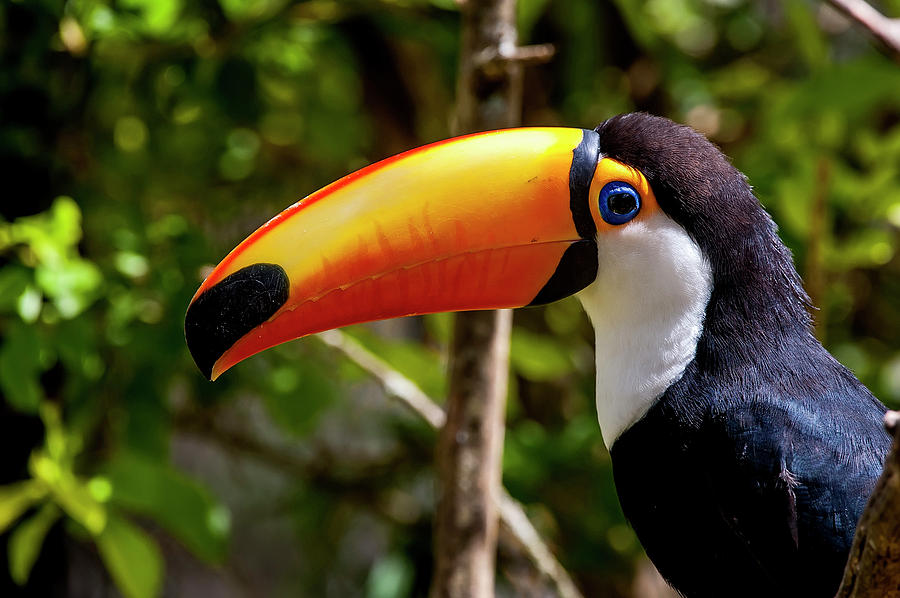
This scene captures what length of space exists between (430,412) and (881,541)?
1610 mm

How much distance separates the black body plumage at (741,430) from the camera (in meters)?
1.88

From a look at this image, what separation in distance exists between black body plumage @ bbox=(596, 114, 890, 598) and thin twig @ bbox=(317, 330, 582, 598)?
49 cm

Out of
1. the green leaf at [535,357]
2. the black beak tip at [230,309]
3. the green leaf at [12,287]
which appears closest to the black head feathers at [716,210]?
the black beak tip at [230,309]

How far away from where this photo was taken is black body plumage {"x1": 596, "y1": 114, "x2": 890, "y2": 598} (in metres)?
1.88

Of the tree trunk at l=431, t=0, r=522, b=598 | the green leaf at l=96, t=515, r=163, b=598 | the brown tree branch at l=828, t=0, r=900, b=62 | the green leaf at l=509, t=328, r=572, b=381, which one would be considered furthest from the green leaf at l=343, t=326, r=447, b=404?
the brown tree branch at l=828, t=0, r=900, b=62

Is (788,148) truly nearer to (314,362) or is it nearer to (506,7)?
(506,7)

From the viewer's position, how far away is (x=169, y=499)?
8.48 ft

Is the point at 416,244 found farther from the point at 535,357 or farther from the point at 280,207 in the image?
the point at 280,207

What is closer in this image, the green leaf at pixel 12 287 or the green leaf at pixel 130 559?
the green leaf at pixel 12 287

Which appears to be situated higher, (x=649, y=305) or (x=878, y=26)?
(x=878, y=26)

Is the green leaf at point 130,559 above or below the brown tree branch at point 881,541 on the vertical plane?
below

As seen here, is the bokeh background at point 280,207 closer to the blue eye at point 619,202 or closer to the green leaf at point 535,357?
the green leaf at point 535,357

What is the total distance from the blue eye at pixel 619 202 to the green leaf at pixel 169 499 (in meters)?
1.24

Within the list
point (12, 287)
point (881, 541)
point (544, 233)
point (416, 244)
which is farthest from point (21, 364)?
point (881, 541)
